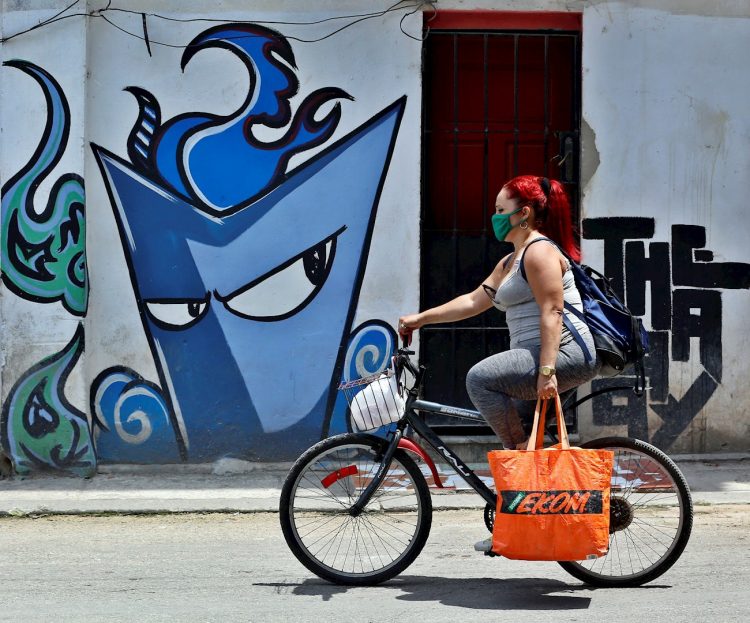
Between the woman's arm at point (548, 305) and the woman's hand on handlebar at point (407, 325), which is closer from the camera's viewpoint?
the woman's arm at point (548, 305)

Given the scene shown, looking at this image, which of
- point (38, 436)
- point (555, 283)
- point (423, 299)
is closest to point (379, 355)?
point (423, 299)

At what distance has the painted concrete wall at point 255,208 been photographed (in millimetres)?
A: 7953

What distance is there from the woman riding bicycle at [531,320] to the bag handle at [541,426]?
2.1 inches

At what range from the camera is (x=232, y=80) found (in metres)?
8.02

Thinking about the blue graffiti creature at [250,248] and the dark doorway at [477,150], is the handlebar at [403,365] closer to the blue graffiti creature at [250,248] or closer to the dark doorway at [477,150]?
the blue graffiti creature at [250,248]

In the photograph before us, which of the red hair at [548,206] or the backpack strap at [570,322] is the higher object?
the red hair at [548,206]

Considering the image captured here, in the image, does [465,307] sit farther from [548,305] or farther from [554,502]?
[554,502]

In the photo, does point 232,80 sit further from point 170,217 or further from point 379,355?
point 379,355

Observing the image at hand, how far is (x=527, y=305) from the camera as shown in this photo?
5121mm

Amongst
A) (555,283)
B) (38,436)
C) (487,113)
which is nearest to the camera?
(555,283)

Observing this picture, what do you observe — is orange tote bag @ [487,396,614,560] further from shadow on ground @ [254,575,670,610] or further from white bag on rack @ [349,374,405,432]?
white bag on rack @ [349,374,405,432]

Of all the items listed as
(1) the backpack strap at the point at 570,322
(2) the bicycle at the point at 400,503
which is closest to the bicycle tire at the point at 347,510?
(2) the bicycle at the point at 400,503

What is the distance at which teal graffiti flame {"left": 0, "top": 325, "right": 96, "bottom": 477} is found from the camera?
7832 millimetres

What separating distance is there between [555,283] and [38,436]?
14.0 ft
